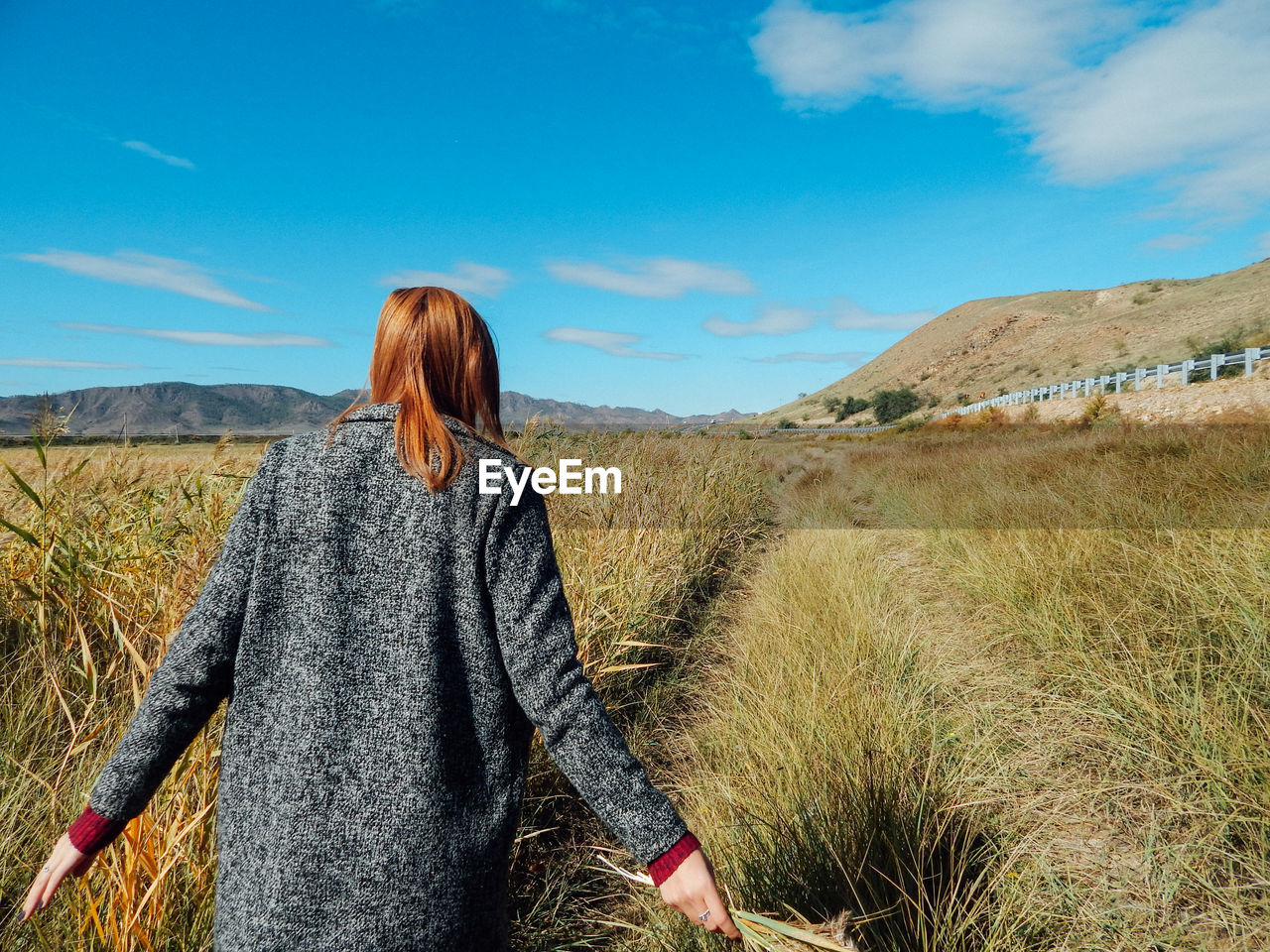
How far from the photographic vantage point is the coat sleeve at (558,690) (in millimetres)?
1030

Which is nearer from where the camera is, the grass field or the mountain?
the grass field

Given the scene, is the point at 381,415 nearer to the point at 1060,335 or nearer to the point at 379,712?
the point at 379,712

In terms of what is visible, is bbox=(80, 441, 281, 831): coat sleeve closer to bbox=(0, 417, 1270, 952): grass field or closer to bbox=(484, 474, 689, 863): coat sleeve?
bbox=(484, 474, 689, 863): coat sleeve

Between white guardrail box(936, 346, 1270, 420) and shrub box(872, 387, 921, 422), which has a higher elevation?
shrub box(872, 387, 921, 422)

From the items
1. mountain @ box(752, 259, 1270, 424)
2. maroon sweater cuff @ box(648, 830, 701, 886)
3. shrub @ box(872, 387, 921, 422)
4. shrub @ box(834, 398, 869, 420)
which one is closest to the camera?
maroon sweater cuff @ box(648, 830, 701, 886)


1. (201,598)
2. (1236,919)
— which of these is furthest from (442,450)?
(1236,919)

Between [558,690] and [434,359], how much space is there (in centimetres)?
68

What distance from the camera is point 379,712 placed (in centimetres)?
106

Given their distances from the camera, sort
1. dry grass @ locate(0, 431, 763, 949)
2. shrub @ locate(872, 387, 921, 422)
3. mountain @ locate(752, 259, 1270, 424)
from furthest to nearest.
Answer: shrub @ locate(872, 387, 921, 422) < mountain @ locate(752, 259, 1270, 424) < dry grass @ locate(0, 431, 763, 949)

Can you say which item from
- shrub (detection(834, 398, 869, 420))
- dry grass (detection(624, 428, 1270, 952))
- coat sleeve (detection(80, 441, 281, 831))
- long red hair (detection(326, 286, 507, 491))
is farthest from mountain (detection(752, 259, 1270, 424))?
coat sleeve (detection(80, 441, 281, 831))

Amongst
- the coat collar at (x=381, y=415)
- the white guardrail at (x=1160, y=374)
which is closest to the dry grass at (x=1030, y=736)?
the coat collar at (x=381, y=415)

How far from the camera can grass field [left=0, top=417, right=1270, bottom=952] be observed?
1792 mm

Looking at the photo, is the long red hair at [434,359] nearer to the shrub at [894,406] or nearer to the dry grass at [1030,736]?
the dry grass at [1030,736]

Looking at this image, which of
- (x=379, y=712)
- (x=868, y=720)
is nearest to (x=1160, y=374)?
(x=868, y=720)
